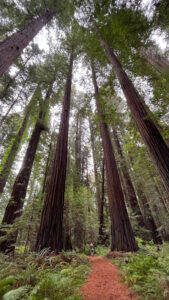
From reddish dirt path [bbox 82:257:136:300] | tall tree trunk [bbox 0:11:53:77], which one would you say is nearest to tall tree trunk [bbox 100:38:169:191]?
reddish dirt path [bbox 82:257:136:300]

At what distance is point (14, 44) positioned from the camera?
16.4 ft

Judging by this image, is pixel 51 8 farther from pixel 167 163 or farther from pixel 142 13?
pixel 167 163

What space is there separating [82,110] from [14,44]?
395 centimetres

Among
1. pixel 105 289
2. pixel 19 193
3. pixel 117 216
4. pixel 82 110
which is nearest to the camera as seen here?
pixel 105 289

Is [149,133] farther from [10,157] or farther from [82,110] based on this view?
[10,157]

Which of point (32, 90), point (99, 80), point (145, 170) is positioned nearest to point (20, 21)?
point (32, 90)

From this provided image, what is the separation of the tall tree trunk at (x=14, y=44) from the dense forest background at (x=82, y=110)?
4 cm

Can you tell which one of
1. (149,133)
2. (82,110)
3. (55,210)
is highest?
(82,110)

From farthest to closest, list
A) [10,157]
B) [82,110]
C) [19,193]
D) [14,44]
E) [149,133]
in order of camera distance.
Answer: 1. [10,157]
2. [82,110]
3. [19,193]
4. [14,44]
5. [149,133]

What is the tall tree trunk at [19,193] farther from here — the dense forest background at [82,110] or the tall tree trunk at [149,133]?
the tall tree trunk at [149,133]

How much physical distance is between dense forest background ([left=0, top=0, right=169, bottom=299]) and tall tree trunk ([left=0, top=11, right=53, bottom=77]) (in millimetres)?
37

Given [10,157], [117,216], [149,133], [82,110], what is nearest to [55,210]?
[117,216]

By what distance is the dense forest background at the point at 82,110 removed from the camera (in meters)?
4.06

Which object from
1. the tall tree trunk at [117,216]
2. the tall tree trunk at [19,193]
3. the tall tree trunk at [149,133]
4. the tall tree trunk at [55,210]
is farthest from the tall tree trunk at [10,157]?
the tall tree trunk at [149,133]
